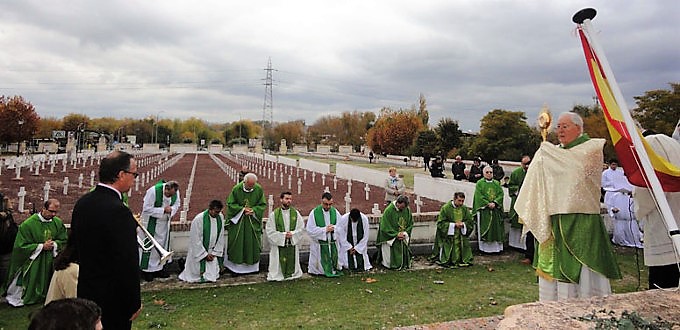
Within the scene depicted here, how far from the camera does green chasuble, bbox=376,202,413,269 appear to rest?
8.34 m

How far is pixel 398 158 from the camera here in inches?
2076

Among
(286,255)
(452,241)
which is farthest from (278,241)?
(452,241)

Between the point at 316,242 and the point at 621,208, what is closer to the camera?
the point at 316,242

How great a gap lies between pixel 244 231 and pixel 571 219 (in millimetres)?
5579

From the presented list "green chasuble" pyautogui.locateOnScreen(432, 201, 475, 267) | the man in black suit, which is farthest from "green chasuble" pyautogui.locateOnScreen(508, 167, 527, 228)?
the man in black suit

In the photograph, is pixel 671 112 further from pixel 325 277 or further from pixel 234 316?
pixel 234 316

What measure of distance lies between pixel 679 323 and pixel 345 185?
70.7 ft

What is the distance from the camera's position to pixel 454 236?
866 centimetres

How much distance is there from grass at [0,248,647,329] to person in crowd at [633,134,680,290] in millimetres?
1501

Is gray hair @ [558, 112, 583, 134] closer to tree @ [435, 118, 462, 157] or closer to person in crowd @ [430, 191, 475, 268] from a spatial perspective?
person in crowd @ [430, 191, 475, 268]

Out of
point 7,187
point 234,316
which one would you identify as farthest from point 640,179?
point 7,187

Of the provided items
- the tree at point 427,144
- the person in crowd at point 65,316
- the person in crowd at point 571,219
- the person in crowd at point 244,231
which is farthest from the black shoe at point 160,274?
the tree at point 427,144

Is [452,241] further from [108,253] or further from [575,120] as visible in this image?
[108,253]

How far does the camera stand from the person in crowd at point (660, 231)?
4.25m
